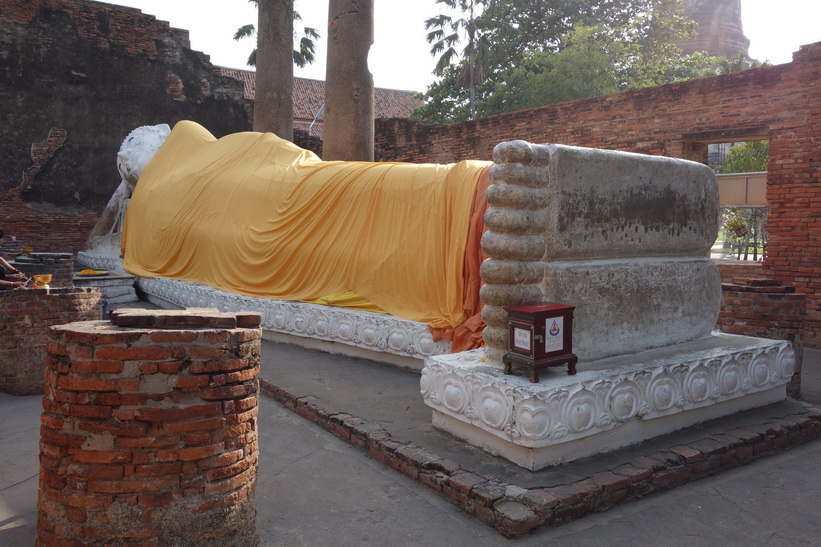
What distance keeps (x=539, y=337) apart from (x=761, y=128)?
5.09 meters

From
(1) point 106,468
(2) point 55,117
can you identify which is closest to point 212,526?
(1) point 106,468

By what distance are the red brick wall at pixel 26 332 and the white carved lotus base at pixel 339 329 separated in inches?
60.1

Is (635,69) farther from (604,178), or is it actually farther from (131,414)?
(131,414)

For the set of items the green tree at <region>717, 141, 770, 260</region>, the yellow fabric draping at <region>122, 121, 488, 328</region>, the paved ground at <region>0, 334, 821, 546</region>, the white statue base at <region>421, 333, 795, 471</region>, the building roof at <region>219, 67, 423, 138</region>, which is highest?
the building roof at <region>219, 67, 423, 138</region>

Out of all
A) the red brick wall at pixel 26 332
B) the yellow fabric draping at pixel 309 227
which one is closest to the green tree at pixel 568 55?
the yellow fabric draping at pixel 309 227

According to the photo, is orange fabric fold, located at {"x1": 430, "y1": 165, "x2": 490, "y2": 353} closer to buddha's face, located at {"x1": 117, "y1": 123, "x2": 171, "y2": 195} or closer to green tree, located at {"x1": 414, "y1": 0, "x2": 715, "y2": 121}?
buddha's face, located at {"x1": 117, "y1": 123, "x2": 171, "y2": 195}

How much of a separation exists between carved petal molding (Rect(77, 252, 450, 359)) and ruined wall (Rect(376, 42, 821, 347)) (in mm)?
4078

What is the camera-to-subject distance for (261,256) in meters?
5.89

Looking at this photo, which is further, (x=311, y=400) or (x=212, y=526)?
(x=311, y=400)

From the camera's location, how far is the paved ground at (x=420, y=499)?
93.6 inches

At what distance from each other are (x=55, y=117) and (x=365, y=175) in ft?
28.4

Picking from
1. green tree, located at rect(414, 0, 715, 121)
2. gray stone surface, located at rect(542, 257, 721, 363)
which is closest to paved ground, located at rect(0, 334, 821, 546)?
gray stone surface, located at rect(542, 257, 721, 363)

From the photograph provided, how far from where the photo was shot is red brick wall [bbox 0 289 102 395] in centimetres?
404

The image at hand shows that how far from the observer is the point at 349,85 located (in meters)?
7.83
